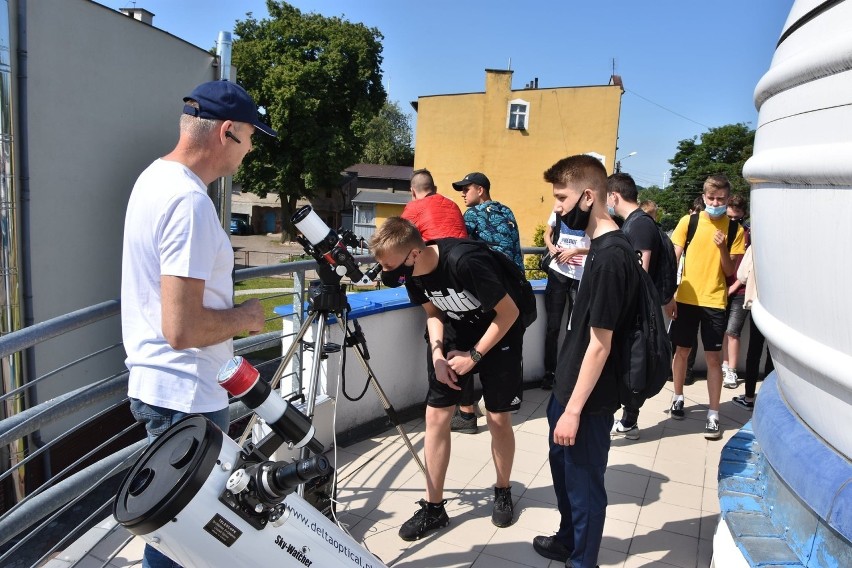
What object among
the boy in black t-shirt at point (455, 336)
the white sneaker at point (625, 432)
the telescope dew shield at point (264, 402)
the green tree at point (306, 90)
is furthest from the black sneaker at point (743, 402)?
the green tree at point (306, 90)

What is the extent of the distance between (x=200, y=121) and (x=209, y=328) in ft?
2.14

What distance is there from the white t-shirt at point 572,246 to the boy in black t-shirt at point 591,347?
242cm

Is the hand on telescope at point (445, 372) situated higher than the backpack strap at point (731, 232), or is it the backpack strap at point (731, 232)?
the backpack strap at point (731, 232)

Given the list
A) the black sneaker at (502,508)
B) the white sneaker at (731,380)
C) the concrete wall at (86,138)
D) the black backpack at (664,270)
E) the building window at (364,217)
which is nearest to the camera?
the black sneaker at (502,508)

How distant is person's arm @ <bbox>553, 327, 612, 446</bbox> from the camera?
2.43 metres

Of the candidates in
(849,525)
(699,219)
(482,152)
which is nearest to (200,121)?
(849,525)

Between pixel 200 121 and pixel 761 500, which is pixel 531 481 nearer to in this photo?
pixel 761 500

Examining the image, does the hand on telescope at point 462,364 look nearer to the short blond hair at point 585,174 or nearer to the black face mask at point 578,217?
the black face mask at point 578,217

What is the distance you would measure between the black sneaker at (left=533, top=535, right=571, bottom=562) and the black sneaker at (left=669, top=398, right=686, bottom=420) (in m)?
2.48

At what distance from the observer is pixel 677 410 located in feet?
16.8

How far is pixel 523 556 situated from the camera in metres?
3.09

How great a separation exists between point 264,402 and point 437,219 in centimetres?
312

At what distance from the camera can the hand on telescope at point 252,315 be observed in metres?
2.00

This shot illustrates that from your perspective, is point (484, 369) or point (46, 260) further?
point (46, 260)
